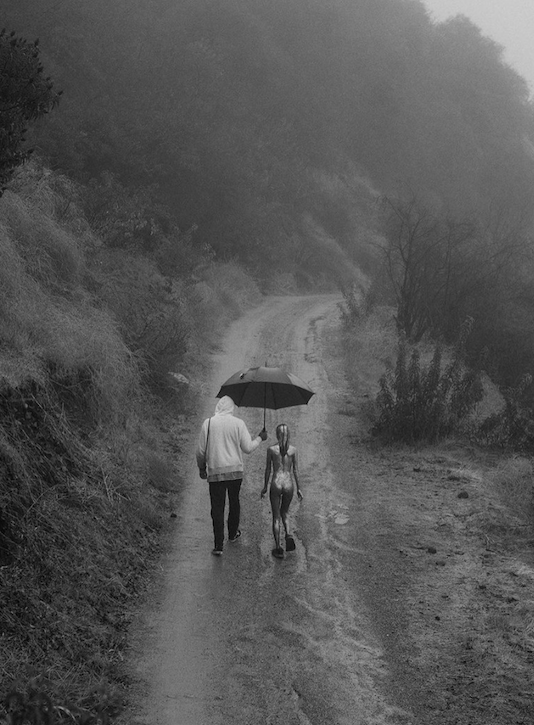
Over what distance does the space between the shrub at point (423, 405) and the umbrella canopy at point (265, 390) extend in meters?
3.78

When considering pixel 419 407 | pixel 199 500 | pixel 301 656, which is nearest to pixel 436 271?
pixel 419 407

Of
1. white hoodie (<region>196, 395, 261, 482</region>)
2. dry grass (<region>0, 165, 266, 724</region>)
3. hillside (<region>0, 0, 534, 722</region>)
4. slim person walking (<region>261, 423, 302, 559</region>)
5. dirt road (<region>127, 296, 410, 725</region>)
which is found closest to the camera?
dirt road (<region>127, 296, 410, 725</region>)

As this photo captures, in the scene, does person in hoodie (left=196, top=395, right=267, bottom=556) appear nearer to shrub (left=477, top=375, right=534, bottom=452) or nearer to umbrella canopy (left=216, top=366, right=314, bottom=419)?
umbrella canopy (left=216, top=366, right=314, bottom=419)

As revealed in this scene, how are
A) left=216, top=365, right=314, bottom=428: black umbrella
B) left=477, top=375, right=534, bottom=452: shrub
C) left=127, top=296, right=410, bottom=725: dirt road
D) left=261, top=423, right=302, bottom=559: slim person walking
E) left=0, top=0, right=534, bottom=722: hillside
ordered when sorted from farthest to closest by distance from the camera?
left=477, top=375, right=534, bottom=452: shrub < left=216, top=365, right=314, bottom=428: black umbrella < left=261, top=423, right=302, bottom=559: slim person walking < left=0, top=0, right=534, bottom=722: hillside < left=127, top=296, right=410, bottom=725: dirt road

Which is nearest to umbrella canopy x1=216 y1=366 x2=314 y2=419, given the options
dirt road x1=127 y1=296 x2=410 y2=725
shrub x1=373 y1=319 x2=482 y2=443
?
dirt road x1=127 y1=296 x2=410 y2=725

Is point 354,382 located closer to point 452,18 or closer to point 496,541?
point 496,541

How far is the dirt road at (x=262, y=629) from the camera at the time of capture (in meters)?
5.27

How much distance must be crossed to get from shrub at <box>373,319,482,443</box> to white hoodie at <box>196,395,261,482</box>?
16.0ft

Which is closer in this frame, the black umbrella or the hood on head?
the hood on head

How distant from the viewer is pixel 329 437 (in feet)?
41.6

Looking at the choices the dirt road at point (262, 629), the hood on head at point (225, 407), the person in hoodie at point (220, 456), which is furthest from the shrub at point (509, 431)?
the hood on head at point (225, 407)

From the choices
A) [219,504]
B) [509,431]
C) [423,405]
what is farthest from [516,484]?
[219,504]

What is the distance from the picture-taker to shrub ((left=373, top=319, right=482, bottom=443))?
12219 mm

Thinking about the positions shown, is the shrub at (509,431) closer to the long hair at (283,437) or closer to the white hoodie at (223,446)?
the long hair at (283,437)
